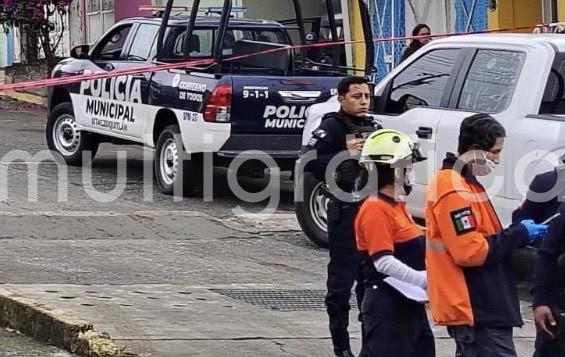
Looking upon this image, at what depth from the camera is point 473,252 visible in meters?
5.39

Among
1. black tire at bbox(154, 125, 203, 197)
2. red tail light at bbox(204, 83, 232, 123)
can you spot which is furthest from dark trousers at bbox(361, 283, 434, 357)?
black tire at bbox(154, 125, 203, 197)

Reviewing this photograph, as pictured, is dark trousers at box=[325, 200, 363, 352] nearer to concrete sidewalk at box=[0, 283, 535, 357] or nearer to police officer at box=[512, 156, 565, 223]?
concrete sidewalk at box=[0, 283, 535, 357]

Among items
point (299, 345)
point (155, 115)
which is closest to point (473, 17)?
point (155, 115)

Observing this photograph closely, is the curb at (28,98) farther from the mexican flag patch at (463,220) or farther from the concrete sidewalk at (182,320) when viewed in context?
the mexican flag patch at (463,220)

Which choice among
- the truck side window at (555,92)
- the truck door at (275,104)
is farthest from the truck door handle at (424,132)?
the truck door at (275,104)

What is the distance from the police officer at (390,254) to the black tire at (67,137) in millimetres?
10088

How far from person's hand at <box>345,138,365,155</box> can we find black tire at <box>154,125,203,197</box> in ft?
19.3

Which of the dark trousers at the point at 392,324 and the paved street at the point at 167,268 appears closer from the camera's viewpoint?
the dark trousers at the point at 392,324

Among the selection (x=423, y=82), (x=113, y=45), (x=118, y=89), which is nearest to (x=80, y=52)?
(x=113, y=45)

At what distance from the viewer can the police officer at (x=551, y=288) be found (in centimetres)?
561

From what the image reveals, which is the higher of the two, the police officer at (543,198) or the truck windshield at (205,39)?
the truck windshield at (205,39)

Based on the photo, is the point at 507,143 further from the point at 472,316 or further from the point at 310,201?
the point at 472,316

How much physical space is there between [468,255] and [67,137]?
435 inches

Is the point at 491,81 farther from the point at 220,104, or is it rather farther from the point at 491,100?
the point at 220,104
